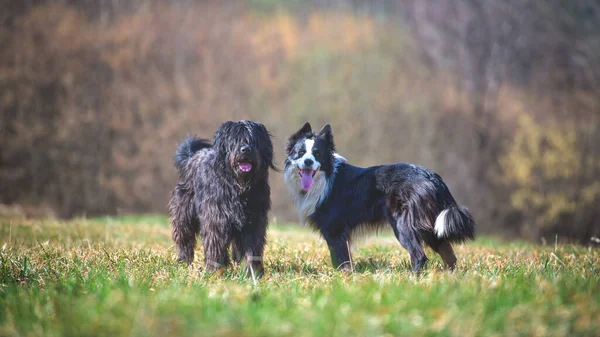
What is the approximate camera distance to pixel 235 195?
5.22 meters

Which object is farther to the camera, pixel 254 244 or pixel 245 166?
pixel 254 244

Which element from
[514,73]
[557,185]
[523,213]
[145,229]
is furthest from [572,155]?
[145,229]

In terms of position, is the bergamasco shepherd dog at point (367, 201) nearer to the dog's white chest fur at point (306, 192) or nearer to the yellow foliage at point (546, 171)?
the dog's white chest fur at point (306, 192)

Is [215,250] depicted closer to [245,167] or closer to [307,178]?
[245,167]

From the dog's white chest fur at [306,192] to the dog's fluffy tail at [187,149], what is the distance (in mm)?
1032

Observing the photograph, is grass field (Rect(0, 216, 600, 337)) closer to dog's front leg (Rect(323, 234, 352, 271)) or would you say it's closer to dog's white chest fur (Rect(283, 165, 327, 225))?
dog's front leg (Rect(323, 234, 352, 271))

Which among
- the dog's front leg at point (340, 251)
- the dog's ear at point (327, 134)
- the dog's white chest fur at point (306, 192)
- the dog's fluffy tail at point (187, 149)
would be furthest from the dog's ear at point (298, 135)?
the dog's front leg at point (340, 251)

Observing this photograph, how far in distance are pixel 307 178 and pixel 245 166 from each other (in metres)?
1.06

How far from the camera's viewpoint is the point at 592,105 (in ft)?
54.6

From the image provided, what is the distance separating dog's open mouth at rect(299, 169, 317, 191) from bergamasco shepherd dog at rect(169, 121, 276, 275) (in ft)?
2.20

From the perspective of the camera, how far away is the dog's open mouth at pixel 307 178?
6.03 m

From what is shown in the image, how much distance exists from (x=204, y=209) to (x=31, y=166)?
1185 centimetres

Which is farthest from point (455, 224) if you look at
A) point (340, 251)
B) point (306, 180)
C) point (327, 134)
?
point (327, 134)

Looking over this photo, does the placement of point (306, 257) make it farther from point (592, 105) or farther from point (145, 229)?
point (592, 105)
